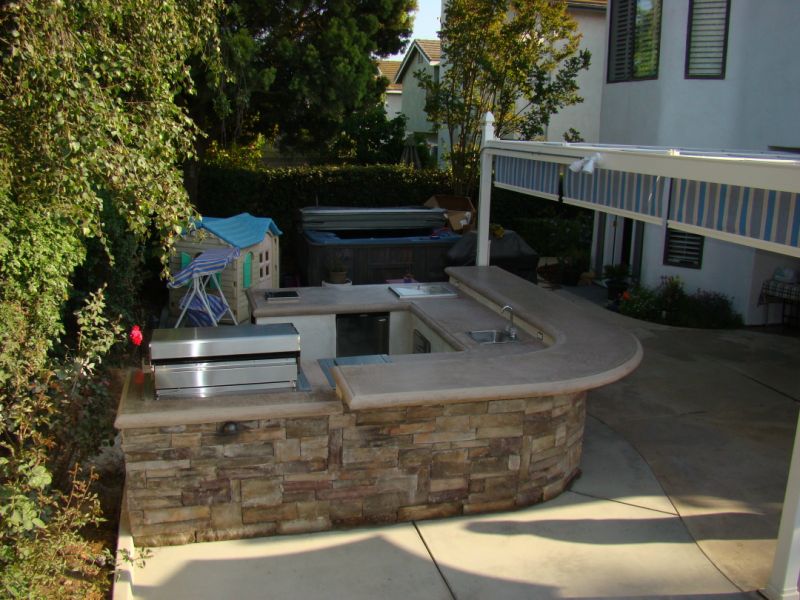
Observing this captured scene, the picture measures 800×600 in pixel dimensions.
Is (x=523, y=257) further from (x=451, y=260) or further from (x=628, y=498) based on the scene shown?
(x=628, y=498)

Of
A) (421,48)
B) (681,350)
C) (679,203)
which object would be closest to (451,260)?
(681,350)

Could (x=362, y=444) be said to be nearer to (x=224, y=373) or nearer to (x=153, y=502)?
(x=224, y=373)

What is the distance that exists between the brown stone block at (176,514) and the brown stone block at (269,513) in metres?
0.30

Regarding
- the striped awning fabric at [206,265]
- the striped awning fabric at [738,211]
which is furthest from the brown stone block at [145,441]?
the striped awning fabric at [206,265]

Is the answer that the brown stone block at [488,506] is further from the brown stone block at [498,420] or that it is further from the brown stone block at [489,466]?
the brown stone block at [498,420]

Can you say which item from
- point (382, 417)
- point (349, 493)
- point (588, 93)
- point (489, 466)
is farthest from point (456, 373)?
point (588, 93)

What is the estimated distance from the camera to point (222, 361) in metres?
6.13

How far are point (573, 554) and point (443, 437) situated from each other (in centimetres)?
134

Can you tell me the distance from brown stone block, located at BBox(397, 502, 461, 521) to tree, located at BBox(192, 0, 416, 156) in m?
7.64

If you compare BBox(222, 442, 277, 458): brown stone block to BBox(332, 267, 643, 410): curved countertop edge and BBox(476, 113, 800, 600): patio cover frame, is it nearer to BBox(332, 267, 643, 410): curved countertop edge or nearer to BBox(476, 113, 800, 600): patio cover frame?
BBox(332, 267, 643, 410): curved countertop edge

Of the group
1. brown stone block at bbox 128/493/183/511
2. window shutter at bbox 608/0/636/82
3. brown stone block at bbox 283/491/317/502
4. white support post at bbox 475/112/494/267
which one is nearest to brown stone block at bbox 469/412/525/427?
brown stone block at bbox 283/491/317/502

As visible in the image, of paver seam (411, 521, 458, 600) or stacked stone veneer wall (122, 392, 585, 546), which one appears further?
stacked stone veneer wall (122, 392, 585, 546)

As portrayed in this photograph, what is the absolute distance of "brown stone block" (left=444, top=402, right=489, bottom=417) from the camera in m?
6.23

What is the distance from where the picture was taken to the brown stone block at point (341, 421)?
6082mm
